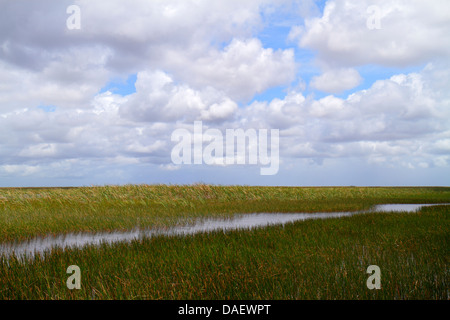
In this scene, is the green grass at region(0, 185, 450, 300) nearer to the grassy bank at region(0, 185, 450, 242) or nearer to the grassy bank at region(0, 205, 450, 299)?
the grassy bank at region(0, 205, 450, 299)

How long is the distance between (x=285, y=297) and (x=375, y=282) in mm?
1820

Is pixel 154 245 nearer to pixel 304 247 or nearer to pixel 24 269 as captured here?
pixel 24 269

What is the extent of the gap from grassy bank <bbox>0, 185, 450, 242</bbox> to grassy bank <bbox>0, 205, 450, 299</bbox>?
545 centimetres

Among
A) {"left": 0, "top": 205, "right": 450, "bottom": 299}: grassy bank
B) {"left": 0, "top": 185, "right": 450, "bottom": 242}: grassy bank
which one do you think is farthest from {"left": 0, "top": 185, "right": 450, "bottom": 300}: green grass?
{"left": 0, "top": 185, "right": 450, "bottom": 242}: grassy bank

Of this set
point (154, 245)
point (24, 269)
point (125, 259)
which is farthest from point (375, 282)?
point (24, 269)

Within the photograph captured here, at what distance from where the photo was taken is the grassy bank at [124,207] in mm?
13953

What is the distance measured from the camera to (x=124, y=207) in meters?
20.9

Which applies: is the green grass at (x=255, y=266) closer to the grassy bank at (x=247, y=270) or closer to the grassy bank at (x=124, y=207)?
the grassy bank at (x=247, y=270)

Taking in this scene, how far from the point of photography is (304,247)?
8.91m

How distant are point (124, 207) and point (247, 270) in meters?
15.9

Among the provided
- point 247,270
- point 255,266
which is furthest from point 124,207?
point 247,270

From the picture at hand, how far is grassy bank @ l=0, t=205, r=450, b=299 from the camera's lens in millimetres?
5570
